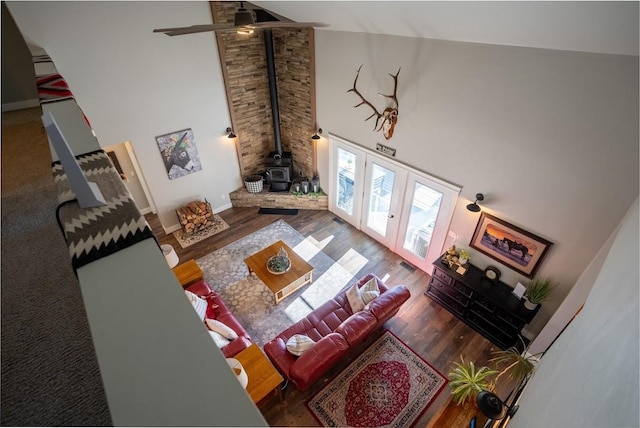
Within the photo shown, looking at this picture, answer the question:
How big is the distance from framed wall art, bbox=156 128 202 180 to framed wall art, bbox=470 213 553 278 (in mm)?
5710

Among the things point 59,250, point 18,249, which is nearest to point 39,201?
point 18,249

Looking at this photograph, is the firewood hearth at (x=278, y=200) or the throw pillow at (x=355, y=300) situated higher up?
the throw pillow at (x=355, y=300)

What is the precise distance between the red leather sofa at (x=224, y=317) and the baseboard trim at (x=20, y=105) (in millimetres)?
3080

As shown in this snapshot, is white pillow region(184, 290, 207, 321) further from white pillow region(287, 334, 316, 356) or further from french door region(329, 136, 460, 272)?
french door region(329, 136, 460, 272)

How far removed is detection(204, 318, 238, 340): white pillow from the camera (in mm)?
4172

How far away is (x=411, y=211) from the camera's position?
5676 millimetres

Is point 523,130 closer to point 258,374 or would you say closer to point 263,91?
point 258,374

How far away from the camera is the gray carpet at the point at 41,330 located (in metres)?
0.87

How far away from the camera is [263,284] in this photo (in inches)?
227

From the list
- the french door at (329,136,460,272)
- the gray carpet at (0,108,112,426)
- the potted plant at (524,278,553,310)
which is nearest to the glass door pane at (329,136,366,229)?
the french door at (329,136,460,272)

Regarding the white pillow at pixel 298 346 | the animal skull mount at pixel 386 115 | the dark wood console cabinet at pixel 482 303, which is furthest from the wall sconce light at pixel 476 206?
the white pillow at pixel 298 346

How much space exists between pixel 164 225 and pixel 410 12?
6.19 m

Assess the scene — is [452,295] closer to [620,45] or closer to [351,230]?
[351,230]

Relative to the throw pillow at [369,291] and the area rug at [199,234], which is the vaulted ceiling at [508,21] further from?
the area rug at [199,234]
